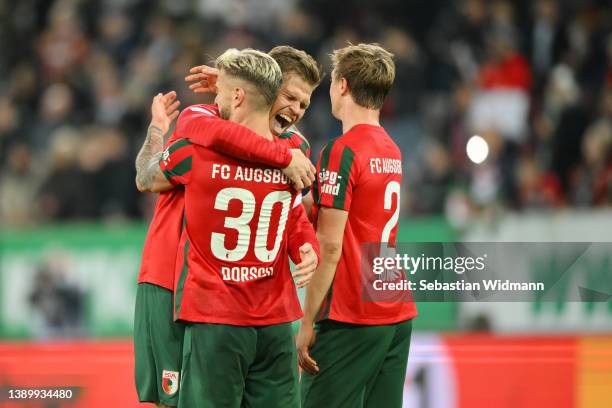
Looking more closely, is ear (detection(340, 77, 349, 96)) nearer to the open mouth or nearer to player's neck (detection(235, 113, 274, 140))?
the open mouth

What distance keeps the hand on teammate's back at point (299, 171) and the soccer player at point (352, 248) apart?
32 cm

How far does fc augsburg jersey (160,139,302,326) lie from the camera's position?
3533mm

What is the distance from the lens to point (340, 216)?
396 centimetres

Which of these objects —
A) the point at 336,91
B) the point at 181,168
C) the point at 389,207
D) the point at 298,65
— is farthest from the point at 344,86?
the point at 181,168

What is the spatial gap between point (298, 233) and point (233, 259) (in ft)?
1.24

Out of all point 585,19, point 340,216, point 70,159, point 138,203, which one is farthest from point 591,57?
point 340,216

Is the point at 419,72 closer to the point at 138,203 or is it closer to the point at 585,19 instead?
the point at 585,19

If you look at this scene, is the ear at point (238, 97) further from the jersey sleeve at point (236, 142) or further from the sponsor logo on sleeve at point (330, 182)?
the sponsor logo on sleeve at point (330, 182)

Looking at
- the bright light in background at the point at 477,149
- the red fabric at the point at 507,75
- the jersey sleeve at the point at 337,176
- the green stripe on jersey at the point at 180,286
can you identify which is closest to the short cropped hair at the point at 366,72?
the jersey sleeve at the point at 337,176

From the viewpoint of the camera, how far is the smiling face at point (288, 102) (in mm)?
3893

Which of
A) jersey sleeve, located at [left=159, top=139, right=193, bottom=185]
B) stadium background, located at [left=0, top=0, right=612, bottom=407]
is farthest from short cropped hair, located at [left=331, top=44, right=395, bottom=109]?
stadium background, located at [left=0, top=0, right=612, bottom=407]

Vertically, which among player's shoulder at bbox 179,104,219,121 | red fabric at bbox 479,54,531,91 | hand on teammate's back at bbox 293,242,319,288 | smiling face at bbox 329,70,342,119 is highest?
red fabric at bbox 479,54,531,91

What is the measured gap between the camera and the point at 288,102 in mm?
3902

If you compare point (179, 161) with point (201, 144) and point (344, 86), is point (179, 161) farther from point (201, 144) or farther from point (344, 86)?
point (344, 86)
